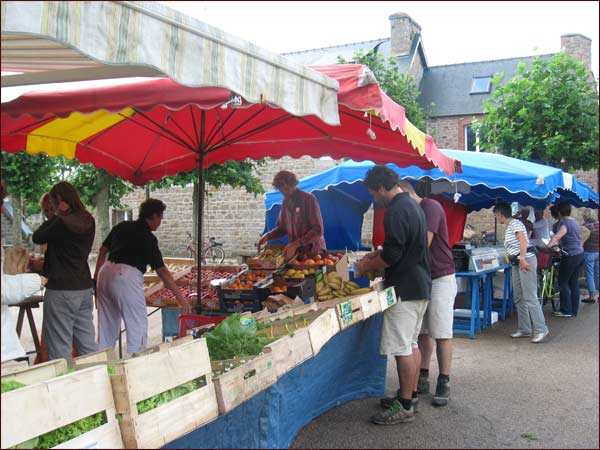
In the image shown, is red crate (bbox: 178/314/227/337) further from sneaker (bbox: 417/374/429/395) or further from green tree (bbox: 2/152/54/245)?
green tree (bbox: 2/152/54/245)

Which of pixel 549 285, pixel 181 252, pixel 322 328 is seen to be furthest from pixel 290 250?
pixel 181 252

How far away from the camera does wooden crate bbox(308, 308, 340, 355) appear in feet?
11.7

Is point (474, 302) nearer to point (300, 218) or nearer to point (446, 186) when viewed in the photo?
point (446, 186)

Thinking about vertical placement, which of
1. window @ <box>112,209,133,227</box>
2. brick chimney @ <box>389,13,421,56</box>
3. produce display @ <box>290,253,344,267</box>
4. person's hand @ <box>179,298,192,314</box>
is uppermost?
brick chimney @ <box>389,13,421,56</box>

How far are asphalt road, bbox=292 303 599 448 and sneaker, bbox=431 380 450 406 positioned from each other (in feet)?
0.23

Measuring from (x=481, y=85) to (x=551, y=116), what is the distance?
14107mm

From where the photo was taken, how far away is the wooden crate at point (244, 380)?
2.67 meters

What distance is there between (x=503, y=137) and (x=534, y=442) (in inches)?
436

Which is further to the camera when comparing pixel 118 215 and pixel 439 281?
pixel 118 215

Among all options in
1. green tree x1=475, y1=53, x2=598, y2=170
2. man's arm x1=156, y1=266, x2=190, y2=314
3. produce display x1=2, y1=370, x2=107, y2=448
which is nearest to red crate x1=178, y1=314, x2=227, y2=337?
man's arm x1=156, y1=266, x2=190, y2=314

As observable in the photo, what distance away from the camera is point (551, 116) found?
13.7 metres

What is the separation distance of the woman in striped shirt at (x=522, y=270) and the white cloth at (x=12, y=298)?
6227mm

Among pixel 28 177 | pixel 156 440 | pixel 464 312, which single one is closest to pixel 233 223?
pixel 28 177

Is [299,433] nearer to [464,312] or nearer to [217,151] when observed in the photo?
[217,151]
